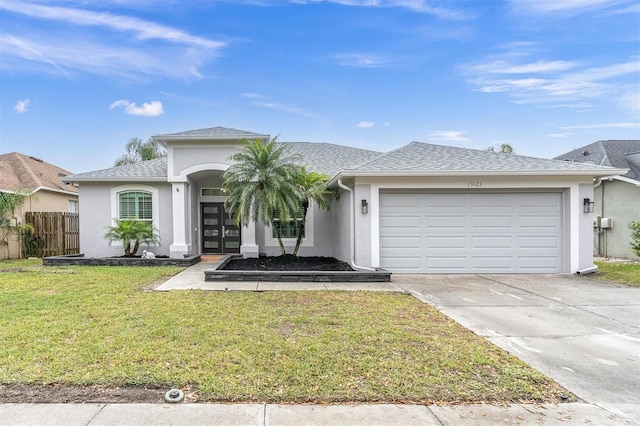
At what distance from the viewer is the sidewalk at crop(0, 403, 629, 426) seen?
2822 mm

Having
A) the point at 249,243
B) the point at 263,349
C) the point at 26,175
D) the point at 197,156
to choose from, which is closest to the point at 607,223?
the point at 249,243

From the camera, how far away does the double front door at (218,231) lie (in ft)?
47.6

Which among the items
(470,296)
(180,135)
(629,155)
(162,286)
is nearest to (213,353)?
(162,286)

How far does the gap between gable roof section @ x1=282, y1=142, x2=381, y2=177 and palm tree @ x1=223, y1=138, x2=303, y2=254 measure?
3.61 meters

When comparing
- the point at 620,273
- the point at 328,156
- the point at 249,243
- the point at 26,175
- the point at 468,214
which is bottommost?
the point at 620,273

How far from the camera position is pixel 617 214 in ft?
46.2

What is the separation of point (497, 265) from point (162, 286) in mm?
9367

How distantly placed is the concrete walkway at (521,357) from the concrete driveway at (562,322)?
0.05 feet

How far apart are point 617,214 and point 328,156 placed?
12.4 meters

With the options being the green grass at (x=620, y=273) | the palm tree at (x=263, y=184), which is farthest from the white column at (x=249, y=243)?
the green grass at (x=620, y=273)

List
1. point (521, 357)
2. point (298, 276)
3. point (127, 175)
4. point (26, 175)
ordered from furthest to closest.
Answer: point (26, 175)
point (127, 175)
point (298, 276)
point (521, 357)

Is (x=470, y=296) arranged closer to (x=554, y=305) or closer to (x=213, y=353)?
(x=554, y=305)

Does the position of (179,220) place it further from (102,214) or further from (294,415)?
(294,415)

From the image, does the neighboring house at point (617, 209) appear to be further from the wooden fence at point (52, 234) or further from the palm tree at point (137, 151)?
the palm tree at point (137, 151)
